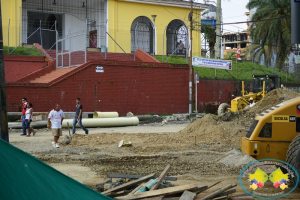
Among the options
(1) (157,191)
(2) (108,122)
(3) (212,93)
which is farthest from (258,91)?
(1) (157,191)

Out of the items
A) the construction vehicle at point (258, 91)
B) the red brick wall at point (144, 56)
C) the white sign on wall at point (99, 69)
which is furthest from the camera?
the red brick wall at point (144, 56)

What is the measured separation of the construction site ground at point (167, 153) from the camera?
11.2 meters

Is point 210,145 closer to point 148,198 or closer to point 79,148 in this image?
point 79,148

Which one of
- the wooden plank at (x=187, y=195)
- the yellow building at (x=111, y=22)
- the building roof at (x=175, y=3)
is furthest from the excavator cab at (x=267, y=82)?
Answer: the wooden plank at (x=187, y=195)

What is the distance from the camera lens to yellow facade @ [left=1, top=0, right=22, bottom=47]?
32875 millimetres

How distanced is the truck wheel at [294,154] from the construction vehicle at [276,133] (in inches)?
14.8

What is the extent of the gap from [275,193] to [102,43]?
99.4ft

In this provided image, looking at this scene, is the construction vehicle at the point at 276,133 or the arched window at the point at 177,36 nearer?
the construction vehicle at the point at 276,133

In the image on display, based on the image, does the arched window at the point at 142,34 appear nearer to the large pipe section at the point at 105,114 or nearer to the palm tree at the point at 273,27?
the palm tree at the point at 273,27

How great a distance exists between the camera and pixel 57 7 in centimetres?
3794

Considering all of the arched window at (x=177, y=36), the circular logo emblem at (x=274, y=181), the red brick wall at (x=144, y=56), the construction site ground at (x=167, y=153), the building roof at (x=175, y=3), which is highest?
the building roof at (x=175, y=3)

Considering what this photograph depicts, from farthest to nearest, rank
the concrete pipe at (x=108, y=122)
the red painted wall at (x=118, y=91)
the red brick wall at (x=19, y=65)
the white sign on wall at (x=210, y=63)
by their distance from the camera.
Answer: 1. the white sign on wall at (x=210, y=63)
2. the red brick wall at (x=19, y=65)
3. the red painted wall at (x=118, y=91)
4. the concrete pipe at (x=108, y=122)

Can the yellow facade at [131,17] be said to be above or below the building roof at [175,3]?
below

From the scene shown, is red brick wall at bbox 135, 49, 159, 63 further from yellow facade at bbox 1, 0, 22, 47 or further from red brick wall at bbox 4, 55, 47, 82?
yellow facade at bbox 1, 0, 22, 47
